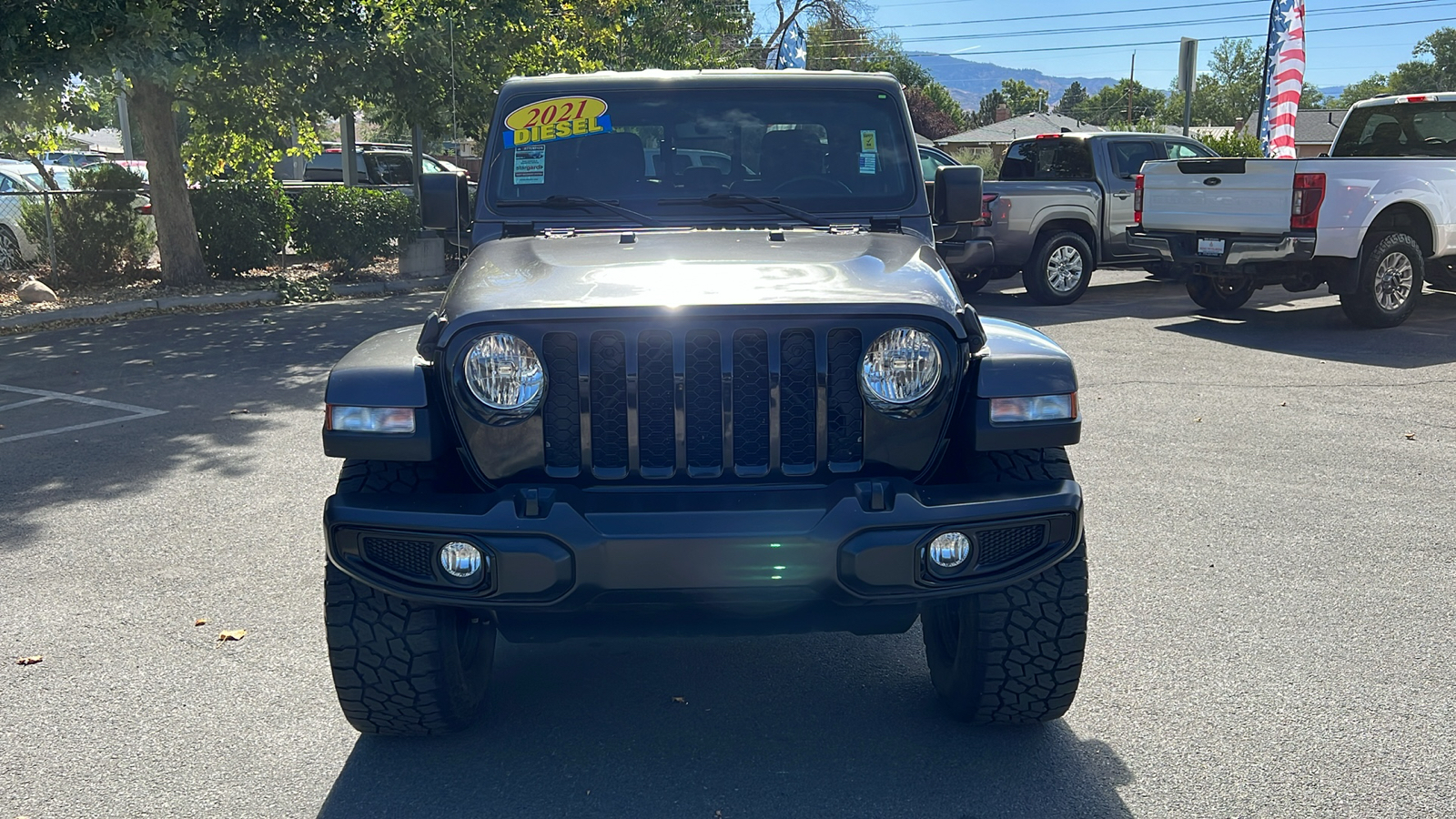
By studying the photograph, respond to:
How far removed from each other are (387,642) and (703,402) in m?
1.03

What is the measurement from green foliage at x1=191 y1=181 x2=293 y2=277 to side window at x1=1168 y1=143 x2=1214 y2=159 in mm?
10840

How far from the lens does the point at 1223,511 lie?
579cm

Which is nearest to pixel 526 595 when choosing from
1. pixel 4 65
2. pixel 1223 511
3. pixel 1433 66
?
pixel 1223 511

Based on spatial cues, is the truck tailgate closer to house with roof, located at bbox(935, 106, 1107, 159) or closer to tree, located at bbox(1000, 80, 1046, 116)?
house with roof, located at bbox(935, 106, 1107, 159)

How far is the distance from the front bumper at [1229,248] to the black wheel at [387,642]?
9477 millimetres

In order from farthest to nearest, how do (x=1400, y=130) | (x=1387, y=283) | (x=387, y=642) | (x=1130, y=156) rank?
(x=1130, y=156) < (x=1400, y=130) < (x=1387, y=283) < (x=387, y=642)

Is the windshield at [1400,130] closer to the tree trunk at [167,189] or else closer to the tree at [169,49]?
the tree at [169,49]

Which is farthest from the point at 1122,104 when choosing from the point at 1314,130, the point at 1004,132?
the point at 1314,130

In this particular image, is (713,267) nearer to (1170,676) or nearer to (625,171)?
(625,171)

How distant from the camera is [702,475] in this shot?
316 cm

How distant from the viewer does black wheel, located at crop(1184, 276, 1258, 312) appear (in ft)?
41.2

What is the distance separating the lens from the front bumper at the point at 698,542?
2859 mm

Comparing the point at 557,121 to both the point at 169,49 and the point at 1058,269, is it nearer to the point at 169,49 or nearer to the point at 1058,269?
the point at 169,49

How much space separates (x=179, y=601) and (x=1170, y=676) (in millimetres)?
3489
